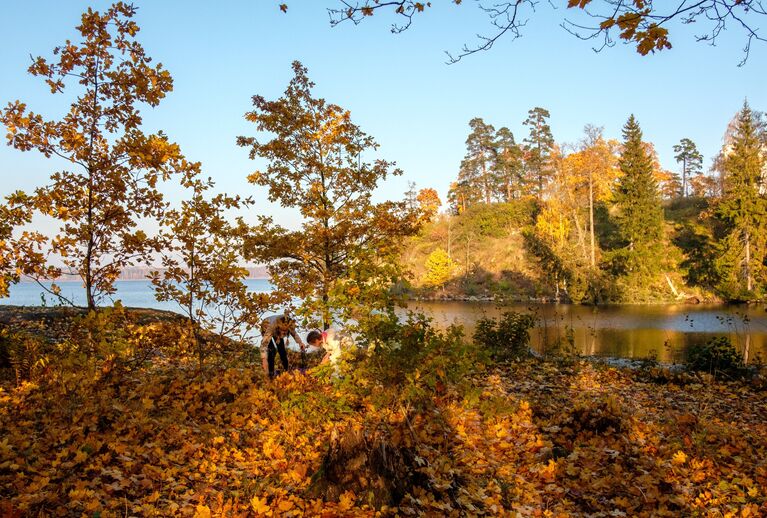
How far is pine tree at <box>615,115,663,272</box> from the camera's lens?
3753 cm

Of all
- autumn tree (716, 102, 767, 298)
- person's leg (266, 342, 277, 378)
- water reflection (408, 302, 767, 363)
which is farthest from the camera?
autumn tree (716, 102, 767, 298)

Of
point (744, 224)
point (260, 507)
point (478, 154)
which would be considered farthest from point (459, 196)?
point (260, 507)

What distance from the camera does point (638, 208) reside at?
125ft

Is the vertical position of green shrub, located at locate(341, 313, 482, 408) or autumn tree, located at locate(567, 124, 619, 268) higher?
autumn tree, located at locate(567, 124, 619, 268)

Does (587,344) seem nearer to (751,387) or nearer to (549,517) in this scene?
(751,387)

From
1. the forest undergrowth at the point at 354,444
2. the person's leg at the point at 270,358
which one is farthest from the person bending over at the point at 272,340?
the forest undergrowth at the point at 354,444

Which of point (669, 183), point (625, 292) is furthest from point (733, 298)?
point (669, 183)

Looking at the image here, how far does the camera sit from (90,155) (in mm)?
5516

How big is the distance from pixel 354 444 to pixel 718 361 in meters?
9.15

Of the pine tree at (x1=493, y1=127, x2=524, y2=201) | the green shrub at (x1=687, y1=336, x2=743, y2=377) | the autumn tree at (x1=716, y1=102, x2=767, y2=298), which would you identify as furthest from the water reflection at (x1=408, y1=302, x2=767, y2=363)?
the pine tree at (x1=493, y1=127, x2=524, y2=201)

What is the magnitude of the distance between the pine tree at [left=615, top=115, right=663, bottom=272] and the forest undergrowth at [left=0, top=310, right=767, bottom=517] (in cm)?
3386

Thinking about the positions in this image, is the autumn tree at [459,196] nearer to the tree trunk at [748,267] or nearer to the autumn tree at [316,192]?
the tree trunk at [748,267]

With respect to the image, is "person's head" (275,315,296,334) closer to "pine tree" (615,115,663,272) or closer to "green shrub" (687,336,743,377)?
"green shrub" (687,336,743,377)

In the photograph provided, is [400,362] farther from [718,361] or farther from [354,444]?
[718,361]
